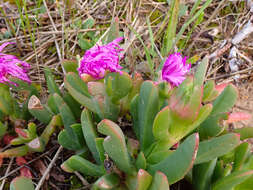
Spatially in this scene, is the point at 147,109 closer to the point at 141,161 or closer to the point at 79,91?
the point at 141,161

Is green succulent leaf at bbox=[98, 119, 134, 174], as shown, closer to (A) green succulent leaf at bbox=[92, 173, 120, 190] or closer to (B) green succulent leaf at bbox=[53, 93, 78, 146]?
(A) green succulent leaf at bbox=[92, 173, 120, 190]

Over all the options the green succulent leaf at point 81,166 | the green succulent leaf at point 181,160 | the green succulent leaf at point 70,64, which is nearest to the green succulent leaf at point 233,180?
the green succulent leaf at point 181,160

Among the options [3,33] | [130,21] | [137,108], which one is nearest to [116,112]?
[137,108]

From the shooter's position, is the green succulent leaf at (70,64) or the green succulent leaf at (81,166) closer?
the green succulent leaf at (81,166)

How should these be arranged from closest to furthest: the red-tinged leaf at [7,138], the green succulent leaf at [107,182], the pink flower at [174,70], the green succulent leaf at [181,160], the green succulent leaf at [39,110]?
1. the green succulent leaf at [181,160]
2. the green succulent leaf at [107,182]
3. the pink flower at [174,70]
4. the green succulent leaf at [39,110]
5. the red-tinged leaf at [7,138]

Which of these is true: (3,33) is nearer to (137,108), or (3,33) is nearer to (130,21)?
(130,21)

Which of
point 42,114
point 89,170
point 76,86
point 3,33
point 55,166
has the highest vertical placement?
point 3,33

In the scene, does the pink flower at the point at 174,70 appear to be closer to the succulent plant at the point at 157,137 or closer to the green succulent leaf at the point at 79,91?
the succulent plant at the point at 157,137

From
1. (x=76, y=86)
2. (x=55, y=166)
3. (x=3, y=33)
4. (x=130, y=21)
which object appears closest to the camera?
(x=76, y=86)
